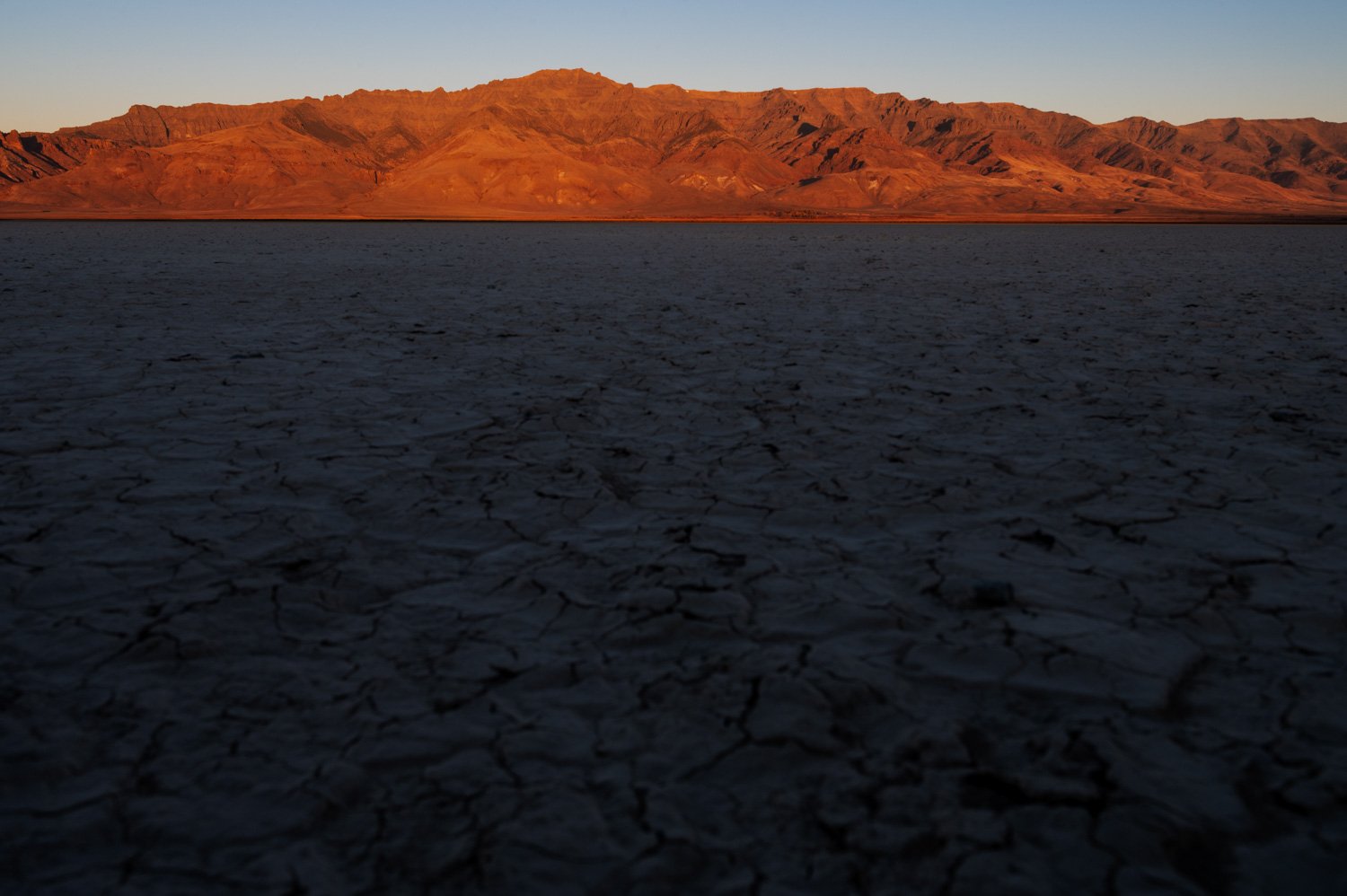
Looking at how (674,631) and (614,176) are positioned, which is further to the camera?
(614,176)

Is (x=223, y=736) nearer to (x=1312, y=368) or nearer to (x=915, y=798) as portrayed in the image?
(x=915, y=798)

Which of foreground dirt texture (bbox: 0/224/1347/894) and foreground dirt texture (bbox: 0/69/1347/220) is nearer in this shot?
foreground dirt texture (bbox: 0/224/1347/894)

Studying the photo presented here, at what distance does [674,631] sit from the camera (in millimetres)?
3621

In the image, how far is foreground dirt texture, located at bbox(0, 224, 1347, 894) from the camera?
2451 millimetres

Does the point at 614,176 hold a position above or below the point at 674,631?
above

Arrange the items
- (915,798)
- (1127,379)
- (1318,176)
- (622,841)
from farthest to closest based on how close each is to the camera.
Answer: (1318,176) < (1127,379) < (915,798) < (622,841)

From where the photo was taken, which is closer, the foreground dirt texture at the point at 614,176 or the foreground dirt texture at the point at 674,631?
the foreground dirt texture at the point at 674,631

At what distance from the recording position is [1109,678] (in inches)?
128

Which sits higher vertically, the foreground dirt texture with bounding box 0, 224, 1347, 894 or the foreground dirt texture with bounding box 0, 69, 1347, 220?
the foreground dirt texture with bounding box 0, 69, 1347, 220

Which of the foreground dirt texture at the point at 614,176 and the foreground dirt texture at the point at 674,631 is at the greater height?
the foreground dirt texture at the point at 614,176

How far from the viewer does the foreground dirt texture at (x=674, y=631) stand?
2451 mm

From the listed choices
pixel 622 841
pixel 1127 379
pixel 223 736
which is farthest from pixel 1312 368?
pixel 223 736

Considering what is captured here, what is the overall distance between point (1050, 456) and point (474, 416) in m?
4.04

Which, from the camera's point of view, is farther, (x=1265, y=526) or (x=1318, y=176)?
(x=1318, y=176)
